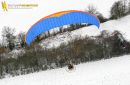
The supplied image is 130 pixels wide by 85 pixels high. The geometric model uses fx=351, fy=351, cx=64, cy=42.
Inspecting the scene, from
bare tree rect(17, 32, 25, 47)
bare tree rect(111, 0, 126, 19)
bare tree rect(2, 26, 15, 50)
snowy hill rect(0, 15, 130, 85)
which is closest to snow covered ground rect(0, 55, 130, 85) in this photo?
snowy hill rect(0, 15, 130, 85)

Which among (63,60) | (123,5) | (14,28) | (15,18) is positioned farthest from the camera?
(15,18)

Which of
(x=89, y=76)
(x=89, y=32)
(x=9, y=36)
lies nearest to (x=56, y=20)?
(x=89, y=76)

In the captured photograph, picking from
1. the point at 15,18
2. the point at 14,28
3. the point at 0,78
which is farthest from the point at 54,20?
the point at 15,18

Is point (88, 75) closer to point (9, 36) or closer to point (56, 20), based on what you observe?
point (56, 20)

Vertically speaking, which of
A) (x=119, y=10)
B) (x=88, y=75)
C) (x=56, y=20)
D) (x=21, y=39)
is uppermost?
(x=119, y=10)

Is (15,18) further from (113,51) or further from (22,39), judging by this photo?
(113,51)

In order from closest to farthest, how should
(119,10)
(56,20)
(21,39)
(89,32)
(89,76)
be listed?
(56,20) → (89,76) → (89,32) → (119,10) → (21,39)

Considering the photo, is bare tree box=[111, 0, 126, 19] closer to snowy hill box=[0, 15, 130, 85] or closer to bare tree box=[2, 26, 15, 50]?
snowy hill box=[0, 15, 130, 85]

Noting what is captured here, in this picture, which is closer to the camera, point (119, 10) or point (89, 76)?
point (89, 76)
